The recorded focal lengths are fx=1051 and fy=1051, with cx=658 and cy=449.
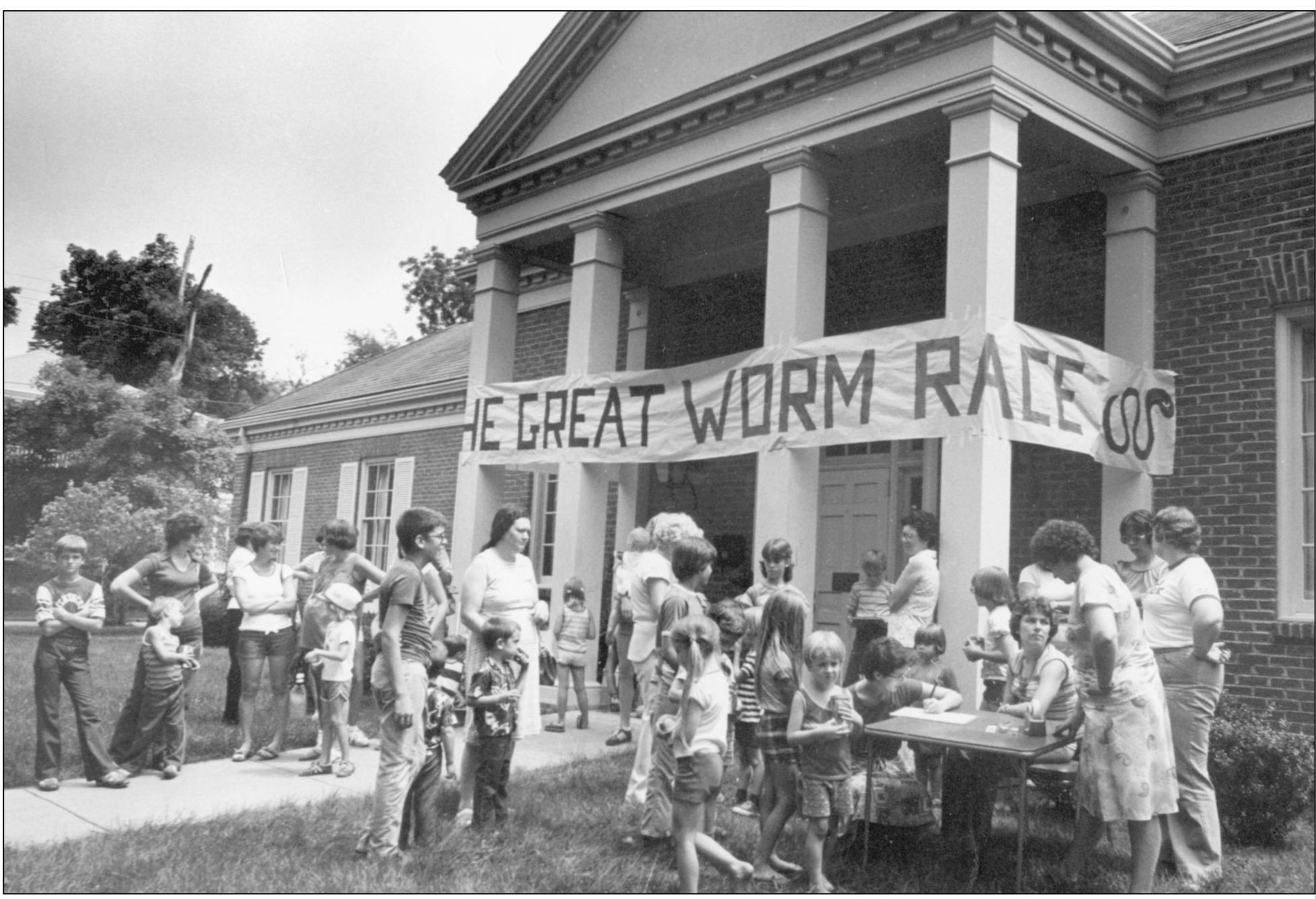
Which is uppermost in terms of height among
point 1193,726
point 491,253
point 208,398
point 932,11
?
point 932,11

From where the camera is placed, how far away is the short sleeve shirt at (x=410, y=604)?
4863mm

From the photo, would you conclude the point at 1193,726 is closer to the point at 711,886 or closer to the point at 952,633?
the point at 952,633

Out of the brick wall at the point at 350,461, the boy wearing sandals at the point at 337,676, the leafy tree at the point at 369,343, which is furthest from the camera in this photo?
the leafy tree at the point at 369,343

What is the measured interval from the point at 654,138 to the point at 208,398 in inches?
293

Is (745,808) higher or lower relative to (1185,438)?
lower

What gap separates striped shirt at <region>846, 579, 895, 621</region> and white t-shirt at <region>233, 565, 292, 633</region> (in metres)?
4.03

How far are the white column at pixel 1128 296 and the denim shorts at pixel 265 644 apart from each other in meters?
6.23

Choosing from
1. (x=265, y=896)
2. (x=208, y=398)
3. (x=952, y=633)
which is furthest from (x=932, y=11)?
(x=208, y=398)

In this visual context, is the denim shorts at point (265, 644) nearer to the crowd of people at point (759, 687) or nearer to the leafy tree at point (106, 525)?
the crowd of people at point (759, 687)

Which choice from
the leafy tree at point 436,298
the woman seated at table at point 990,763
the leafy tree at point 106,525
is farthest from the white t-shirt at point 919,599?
the leafy tree at point 436,298

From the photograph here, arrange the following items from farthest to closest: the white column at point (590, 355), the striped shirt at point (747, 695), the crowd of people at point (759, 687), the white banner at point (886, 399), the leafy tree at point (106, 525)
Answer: the white column at point (590, 355) → the leafy tree at point (106, 525) → the white banner at point (886, 399) → the striped shirt at point (747, 695) → the crowd of people at point (759, 687)

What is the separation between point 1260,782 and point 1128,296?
3.98 metres

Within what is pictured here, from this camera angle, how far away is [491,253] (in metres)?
11.6

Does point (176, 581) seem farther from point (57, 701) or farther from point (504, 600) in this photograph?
point (504, 600)
